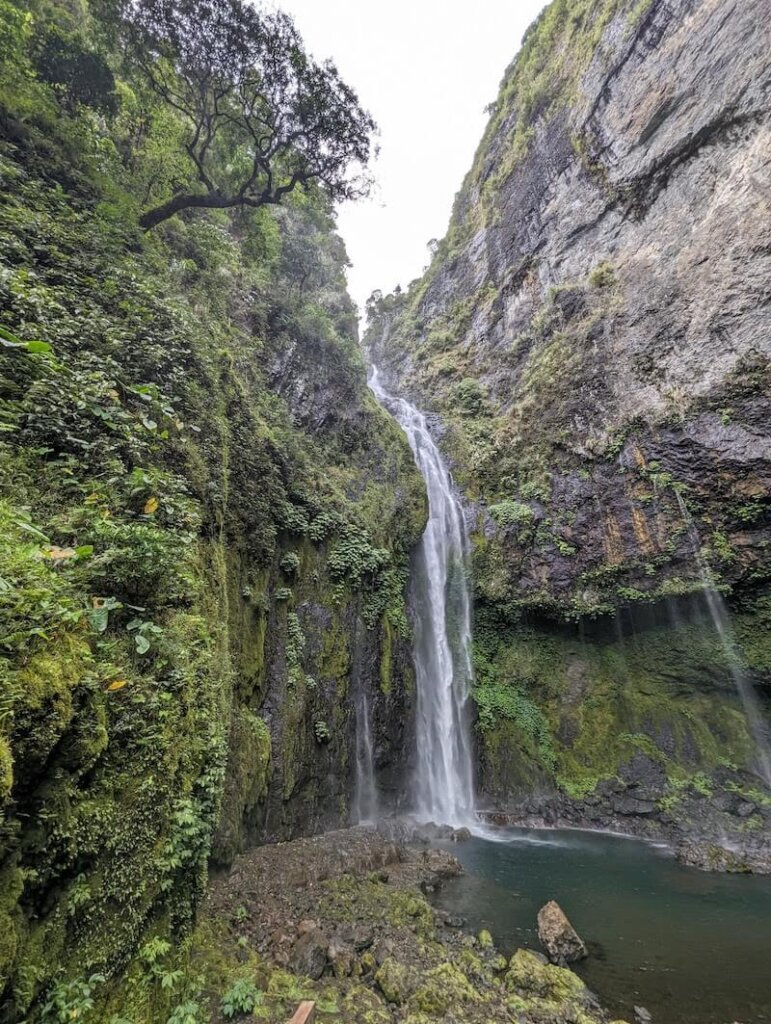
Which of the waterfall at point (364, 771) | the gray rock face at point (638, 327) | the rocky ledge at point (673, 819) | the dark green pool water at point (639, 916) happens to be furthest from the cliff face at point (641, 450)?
the waterfall at point (364, 771)

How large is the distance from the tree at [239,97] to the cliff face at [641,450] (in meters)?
9.20

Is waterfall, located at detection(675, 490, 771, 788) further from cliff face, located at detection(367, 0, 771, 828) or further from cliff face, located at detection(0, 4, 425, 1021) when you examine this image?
cliff face, located at detection(0, 4, 425, 1021)

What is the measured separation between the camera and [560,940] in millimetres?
5508

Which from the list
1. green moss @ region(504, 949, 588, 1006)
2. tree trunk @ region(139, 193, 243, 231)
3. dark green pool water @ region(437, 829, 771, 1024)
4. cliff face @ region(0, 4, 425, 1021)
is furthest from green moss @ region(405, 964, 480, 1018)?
tree trunk @ region(139, 193, 243, 231)

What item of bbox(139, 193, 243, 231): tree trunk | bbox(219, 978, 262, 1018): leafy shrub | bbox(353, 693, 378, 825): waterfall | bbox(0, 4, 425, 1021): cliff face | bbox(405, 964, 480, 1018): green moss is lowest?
bbox(405, 964, 480, 1018): green moss

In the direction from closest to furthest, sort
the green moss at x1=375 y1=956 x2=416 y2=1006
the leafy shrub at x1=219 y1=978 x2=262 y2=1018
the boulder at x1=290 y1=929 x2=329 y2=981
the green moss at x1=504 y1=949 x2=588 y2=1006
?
the leafy shrub at x1=219 y1=978 x2=262 y2=1018
the green moss at x1=375 y1=956 x2=416 y2=1006
the boulder at x1=290 y1=929 x2=329 y2=981
the green moss at x1=504 y1=949 x2=588 y2=1006

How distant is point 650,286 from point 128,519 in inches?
637

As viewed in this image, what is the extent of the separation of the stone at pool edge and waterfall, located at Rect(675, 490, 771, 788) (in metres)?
9.02

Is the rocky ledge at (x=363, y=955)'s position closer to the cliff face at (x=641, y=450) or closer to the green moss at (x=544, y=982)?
the green moss at (x=544, y=982)

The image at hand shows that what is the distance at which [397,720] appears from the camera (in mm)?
10953

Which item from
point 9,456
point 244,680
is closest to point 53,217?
point 9,456

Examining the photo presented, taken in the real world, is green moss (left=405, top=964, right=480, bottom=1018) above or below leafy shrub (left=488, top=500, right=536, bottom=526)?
below

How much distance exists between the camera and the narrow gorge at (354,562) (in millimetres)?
2908

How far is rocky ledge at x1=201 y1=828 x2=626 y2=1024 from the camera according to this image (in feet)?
13.5
